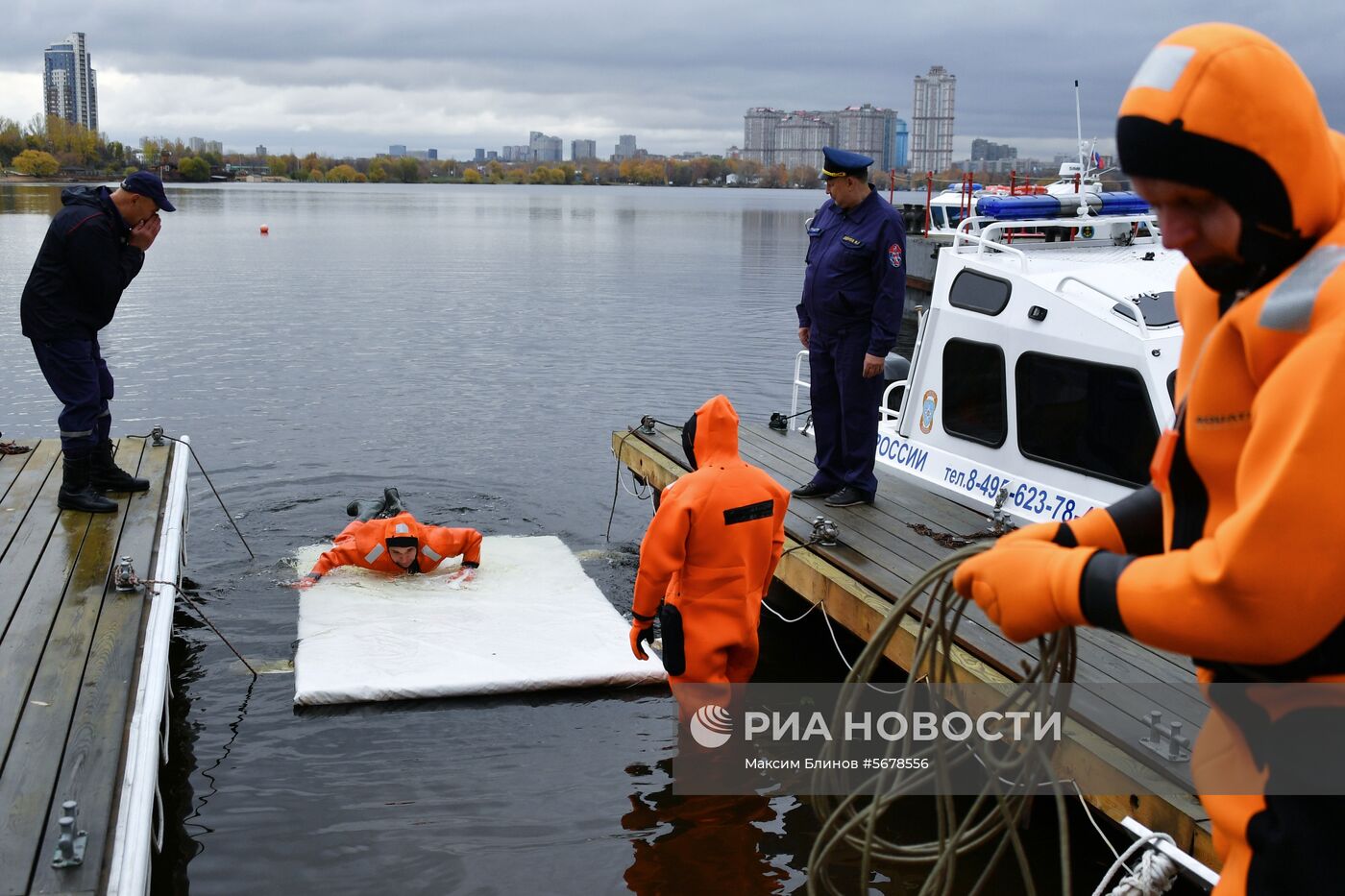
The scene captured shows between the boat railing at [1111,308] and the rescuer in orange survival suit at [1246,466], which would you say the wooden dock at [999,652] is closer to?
the boat railing at [1111,308]

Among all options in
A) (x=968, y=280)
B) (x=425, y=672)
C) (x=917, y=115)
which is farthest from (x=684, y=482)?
(x=917, y=115)

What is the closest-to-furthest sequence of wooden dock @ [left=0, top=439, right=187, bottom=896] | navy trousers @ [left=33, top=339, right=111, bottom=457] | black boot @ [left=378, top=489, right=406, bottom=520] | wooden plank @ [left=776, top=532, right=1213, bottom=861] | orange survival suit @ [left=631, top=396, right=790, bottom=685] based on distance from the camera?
wooden dock @ [left=0, top=439, right=187, bottom=896] → wooden plank @ [left=776, top=532, right=1213, bottom=861] → orange survival suit @ [left=631, top=396, right=790, bottom=685] → navy trousers @ [left=33, top=339, right=111, bottom=457] → black boot @ [left=378, top=489, right=406, bottom=520]

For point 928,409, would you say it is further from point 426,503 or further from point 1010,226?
point 426,503

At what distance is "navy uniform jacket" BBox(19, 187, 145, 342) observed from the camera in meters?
7.43

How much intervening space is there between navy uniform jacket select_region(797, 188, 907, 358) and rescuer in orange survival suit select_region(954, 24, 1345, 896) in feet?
17.8

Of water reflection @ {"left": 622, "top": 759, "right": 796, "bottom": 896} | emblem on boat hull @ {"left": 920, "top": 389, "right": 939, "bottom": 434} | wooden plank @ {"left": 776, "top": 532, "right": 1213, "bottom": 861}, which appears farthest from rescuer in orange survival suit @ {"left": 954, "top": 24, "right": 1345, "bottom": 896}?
emblem on boat hull @ {"left": 920, "top": 389, "right": 939, "bottom": 434}

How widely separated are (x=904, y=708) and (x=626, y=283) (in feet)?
109

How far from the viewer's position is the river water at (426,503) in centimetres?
621

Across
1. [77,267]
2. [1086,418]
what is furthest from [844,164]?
[77,267]

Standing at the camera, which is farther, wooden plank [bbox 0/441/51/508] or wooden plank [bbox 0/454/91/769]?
A: wooden plank [bbox 0/441/51/508]

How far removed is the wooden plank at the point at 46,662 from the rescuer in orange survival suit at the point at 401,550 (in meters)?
1.57

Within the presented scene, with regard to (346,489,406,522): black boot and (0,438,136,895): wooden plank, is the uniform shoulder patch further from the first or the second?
(346,489,406,522): black boot

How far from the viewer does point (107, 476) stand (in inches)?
341

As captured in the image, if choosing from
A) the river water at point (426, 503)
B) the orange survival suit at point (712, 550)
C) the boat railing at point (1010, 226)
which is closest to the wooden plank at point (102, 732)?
the river water at point (426, 503)
